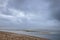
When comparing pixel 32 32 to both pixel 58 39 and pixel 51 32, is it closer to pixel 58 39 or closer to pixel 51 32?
pixel 51 32

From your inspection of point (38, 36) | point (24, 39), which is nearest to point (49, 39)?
point (38, 36)

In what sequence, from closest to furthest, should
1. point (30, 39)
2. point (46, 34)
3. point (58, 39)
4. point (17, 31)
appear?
point (58, 39) → point (30, 39) → point (17, 31) → point (46, 34)

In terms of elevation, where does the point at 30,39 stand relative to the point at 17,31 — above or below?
below

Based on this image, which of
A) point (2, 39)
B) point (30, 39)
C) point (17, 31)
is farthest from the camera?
point (17, 31)

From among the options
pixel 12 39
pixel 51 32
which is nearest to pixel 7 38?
pixel 12 39

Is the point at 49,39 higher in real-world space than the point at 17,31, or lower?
lower

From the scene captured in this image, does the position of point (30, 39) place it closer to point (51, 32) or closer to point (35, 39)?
point (35, 39)

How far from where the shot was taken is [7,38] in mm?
21688

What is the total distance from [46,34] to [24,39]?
7.94m

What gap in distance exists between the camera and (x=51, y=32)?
2909 centimetres

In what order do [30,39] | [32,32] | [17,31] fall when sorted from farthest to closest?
1. [32,32]
2. [17,31]
3. [30,39]

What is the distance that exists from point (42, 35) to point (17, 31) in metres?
5.85

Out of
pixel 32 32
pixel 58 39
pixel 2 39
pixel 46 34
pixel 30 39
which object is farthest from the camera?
pixel 32 32

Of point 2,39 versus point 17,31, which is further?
point 17,31
